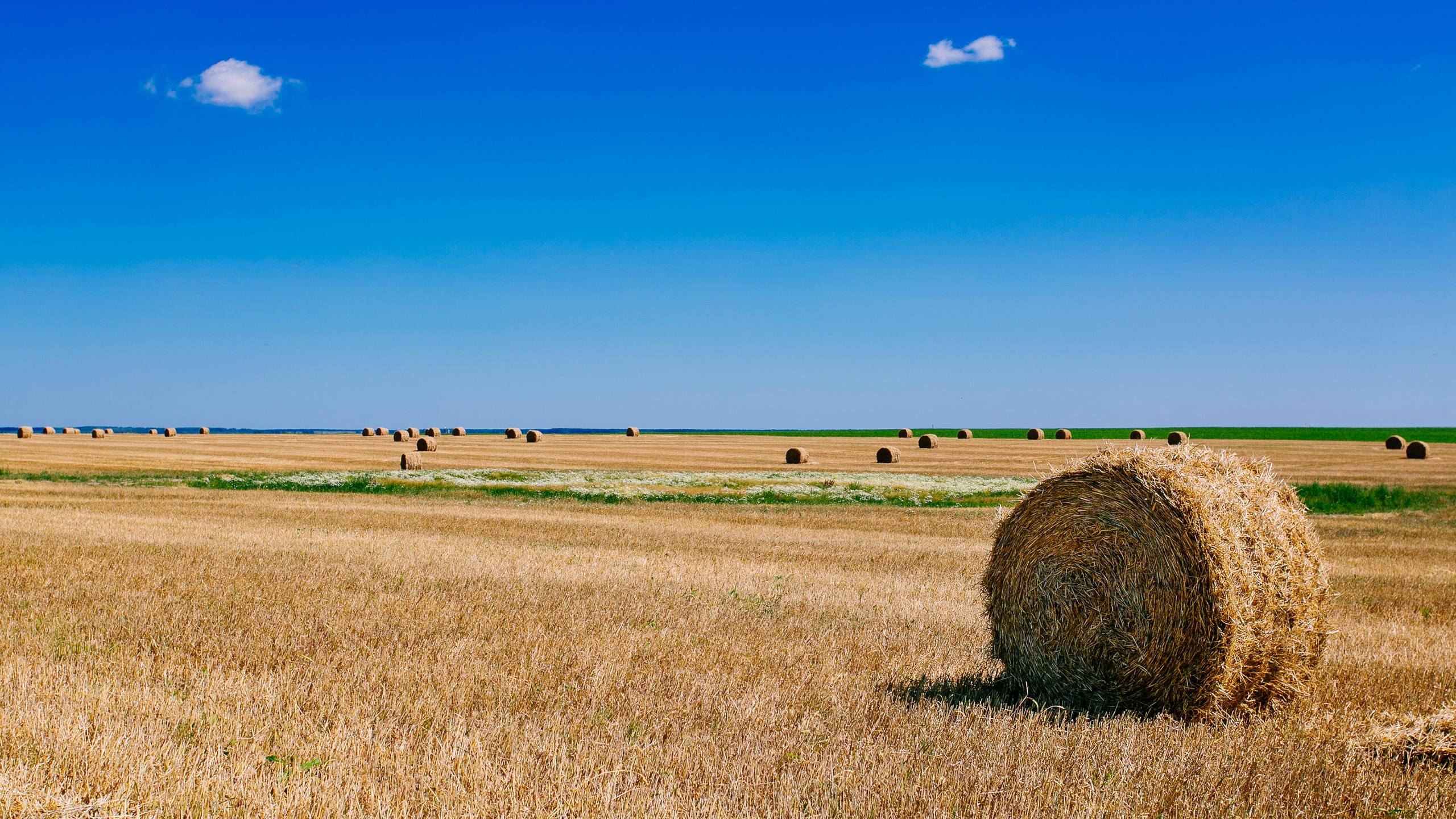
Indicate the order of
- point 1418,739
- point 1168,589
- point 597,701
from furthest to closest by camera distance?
point 1168,589 < point 597,701 < point 1418,739

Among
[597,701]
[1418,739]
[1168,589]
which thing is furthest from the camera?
[1168,589]

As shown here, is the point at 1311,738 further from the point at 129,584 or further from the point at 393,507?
the point at 393,507

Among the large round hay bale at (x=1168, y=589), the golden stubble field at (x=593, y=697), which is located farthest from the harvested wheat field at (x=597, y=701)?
the large round hay bale at (x=1168, y=589)

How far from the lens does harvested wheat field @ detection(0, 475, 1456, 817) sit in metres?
5.22

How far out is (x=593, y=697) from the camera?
7125 mm

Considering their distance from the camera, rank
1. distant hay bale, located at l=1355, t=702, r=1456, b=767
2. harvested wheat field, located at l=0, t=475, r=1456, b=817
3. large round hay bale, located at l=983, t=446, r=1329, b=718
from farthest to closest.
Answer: large round hay bale, located at l=983, t=446, r=1329, b=718 < distant hay bale, located at l=1355, t=702, r=1456, b=767 < harvested wheat field, located at l=0, t=475, r=1456, b=817

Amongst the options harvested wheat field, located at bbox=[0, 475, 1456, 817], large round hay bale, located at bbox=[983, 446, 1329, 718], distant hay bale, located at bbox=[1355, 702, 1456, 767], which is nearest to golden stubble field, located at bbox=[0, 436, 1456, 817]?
harvested wheat field, located at bbox=[0, 475, 1456, 817]

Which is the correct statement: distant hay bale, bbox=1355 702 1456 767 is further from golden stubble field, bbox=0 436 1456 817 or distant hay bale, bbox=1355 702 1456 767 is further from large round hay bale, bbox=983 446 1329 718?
large round hay bale, bbox=983 446 1329 718

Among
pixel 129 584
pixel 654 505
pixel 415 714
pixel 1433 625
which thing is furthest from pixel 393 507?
pixel 1433 625

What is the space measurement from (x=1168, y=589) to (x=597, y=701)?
166 inches

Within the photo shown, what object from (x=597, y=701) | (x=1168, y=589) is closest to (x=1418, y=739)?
(x=1168, y=589)

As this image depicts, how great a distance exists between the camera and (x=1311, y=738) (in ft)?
21.7

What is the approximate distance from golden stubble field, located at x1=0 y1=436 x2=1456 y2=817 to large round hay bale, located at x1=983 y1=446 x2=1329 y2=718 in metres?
0.34

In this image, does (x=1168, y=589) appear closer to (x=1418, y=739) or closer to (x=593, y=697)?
(x=1418, y=739)
